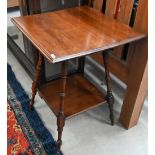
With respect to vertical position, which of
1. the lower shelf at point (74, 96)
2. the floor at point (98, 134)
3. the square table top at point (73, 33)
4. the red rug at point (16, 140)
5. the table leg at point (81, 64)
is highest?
the square table top at point (73, 33)

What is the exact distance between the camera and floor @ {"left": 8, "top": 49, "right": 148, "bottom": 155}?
1.23 metres

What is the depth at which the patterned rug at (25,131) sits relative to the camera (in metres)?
1.20

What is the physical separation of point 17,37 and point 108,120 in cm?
110

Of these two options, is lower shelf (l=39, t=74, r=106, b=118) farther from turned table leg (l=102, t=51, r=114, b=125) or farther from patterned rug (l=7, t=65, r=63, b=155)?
patterned rug (l=7, t=65, r=63, b=155)

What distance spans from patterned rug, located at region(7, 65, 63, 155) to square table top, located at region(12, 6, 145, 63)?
600 mm

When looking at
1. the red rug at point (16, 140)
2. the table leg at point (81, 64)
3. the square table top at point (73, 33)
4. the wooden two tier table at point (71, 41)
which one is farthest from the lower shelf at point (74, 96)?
the square table top at point (73, 33)

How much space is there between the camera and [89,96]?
1312 millimetres

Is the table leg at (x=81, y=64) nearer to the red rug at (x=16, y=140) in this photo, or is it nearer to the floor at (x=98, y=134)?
the floor at (x=98, y=134)

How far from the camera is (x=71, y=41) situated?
0.95 metres

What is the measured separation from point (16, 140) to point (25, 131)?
0.08 m

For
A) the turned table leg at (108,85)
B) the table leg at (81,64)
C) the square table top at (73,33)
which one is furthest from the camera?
the table leg at (81,64)

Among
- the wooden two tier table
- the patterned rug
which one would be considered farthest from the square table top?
the patterned rug

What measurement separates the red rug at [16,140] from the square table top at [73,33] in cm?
61
